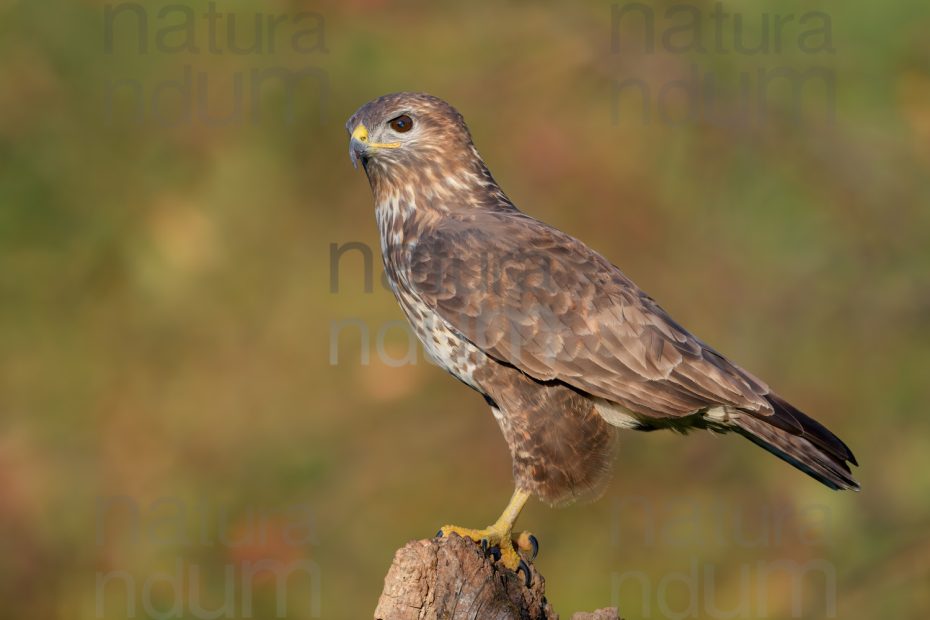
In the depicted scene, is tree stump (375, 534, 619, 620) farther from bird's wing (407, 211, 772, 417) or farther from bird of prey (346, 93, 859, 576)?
bird's wing (407, 211, 772, 417)

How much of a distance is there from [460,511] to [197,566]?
209 centimetres

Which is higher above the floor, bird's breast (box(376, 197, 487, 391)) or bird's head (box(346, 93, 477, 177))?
bird's head (box(346, 93, 477, 177))

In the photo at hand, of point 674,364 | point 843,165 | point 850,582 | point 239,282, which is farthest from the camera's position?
point 239,282

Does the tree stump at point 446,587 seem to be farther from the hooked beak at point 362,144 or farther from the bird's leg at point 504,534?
the hooked beak at point 362,144

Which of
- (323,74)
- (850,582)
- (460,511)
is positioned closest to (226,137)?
(323,74)

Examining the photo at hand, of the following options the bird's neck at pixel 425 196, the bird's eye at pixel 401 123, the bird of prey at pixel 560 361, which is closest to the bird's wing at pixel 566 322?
the bird of prey at pixel 560 361

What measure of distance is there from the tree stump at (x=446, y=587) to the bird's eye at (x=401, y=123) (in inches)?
76.4

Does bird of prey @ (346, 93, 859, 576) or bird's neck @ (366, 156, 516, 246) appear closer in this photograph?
bird of prey @ (346, 93, 859, 576)

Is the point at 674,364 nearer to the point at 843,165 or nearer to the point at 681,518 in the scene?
the point at 681,518

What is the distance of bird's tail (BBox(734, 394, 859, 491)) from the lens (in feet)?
16.0

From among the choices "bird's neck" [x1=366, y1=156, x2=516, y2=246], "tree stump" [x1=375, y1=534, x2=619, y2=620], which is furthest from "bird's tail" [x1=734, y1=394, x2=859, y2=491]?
"bird's neck" [x1=366, y1=156, x2=516, y2=246]

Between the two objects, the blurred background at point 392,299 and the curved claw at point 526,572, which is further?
the blurred background at point 392,299

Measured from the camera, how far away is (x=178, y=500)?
30.6 feet

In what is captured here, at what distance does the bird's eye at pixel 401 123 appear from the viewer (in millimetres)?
5414
